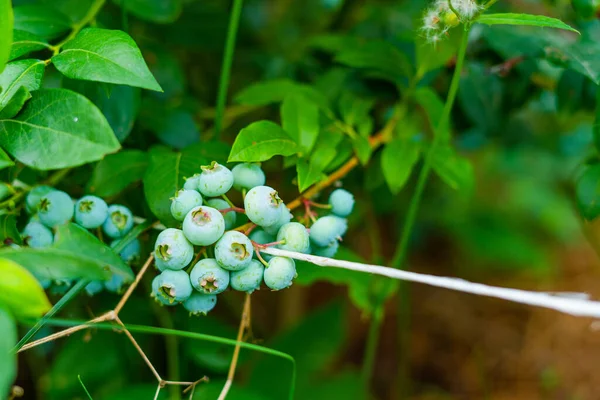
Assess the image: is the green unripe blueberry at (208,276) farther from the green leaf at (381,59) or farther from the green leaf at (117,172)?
the green leaf at (381,59)

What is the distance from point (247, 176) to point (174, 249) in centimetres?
14

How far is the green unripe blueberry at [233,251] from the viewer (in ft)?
2.07

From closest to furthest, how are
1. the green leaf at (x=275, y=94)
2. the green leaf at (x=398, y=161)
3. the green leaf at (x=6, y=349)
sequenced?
the green leaf at (x=6, y=349)
the green leaf at (x=398, y=161)
the green leaf at (x=275, y=94)

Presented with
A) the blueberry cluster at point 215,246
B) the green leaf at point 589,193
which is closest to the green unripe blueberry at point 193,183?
the blueberry cluster at point 215,246

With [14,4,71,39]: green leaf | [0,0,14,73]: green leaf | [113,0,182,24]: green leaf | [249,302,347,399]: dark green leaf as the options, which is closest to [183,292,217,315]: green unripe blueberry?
[0,0,14,73]: green leaf

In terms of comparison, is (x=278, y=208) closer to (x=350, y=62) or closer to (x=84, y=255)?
(x=84, y=255)

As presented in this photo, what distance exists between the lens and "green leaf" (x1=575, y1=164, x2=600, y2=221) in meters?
0.84

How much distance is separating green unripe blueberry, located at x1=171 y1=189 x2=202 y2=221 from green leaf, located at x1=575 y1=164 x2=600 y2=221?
22.0 inches

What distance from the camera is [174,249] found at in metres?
0.64

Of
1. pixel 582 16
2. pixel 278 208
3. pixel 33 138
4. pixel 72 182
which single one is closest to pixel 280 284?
pixel 278 208

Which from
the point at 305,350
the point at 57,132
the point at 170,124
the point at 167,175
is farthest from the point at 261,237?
the point at 305,350

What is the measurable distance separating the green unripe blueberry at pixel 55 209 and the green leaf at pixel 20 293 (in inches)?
8.4

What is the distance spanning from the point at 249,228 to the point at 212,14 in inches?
29.2

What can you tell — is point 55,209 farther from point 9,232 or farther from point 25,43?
point 25,43
